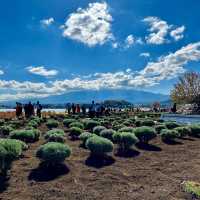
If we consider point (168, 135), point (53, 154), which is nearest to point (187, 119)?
point (168, 135)

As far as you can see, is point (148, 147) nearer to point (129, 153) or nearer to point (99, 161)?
point (129, 153)

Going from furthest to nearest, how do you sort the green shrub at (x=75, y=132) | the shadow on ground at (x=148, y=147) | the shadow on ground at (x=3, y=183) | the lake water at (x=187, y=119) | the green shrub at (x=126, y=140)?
1. the lake water at (x=187, y=119)
2. the green shrub at (x=75, y=132)
3. the shadow on ground at (x=148, y=147)
4. the green shrub at (x=126, y=140)
5. the shadow on ground at (x=3, y=183)

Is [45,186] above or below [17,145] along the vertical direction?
below

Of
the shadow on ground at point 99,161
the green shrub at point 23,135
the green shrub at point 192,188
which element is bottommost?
the green shrub at point 192,188

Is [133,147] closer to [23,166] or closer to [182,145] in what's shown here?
[182,145]

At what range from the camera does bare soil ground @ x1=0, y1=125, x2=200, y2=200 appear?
770 cm

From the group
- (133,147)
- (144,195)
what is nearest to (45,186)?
(144,195)

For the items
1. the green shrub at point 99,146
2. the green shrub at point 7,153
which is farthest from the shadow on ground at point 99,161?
the green shrub at point 7,153

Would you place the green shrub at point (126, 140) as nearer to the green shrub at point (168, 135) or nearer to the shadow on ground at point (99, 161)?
the shadow on ground at point (99, 161)

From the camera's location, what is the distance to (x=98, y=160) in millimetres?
10828

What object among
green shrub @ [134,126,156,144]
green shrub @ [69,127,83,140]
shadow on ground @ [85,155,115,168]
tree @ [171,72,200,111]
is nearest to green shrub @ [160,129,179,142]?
green shrub @ [134,126,156,144]

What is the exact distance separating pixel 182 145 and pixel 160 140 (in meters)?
1.23

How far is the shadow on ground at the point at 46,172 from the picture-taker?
347 inches

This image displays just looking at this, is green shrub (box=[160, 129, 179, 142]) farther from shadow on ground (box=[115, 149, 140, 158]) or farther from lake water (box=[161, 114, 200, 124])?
lake water (box=[161, 114, 200, 124])
